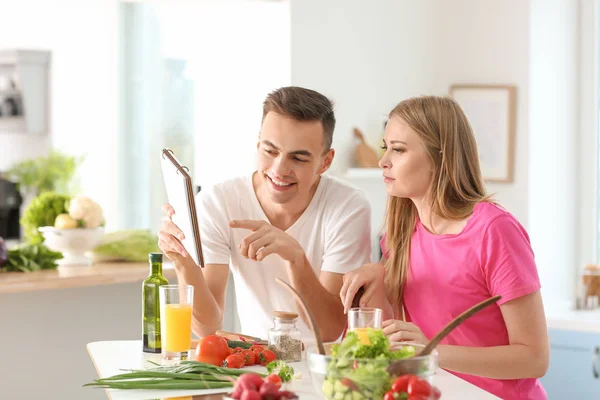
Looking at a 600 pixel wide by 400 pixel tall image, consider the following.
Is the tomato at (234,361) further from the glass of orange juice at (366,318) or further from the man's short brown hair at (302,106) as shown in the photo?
the man's short brown hair at (302,106)

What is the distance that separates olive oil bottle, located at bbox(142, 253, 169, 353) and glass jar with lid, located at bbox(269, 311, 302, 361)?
0.33m

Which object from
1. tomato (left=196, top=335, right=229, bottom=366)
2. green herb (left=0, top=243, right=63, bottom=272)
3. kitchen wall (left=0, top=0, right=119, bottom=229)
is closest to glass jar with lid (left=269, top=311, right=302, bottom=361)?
tomato (left=196, top=335, right=229, bottom=366)

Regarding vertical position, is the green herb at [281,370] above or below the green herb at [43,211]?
below

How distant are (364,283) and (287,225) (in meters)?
0.52

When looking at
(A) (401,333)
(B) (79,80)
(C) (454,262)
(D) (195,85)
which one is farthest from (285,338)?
(B) (79,80)

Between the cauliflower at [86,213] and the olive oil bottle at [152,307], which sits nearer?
the olive oil bottle at [152,307]

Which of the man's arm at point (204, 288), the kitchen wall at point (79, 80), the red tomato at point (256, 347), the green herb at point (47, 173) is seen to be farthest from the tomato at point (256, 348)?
the green herb at point (47, 173)

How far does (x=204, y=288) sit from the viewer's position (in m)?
2.40

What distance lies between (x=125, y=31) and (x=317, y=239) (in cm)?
408

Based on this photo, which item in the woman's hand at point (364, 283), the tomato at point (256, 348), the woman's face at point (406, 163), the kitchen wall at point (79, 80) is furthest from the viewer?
the kitchen wall at point (79, 80)

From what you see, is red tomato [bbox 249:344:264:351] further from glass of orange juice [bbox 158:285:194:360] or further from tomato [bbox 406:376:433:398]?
tomato [bbox 406:376:433:398]

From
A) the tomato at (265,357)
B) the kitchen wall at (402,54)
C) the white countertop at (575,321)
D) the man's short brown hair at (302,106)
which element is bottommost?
the white countertop at (575,321)

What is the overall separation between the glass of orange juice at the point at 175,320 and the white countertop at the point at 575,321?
2.23 meters

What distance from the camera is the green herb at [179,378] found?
5.43ft
